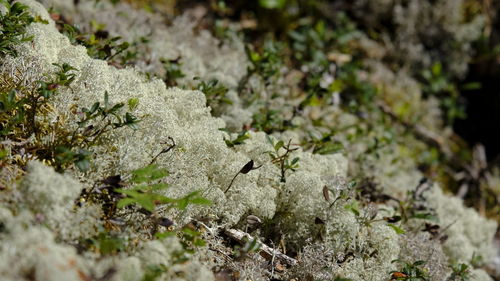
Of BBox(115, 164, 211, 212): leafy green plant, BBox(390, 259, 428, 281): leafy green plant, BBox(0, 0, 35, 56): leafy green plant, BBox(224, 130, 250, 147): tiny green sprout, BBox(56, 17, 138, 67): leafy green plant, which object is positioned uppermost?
BBox(0, 0, 35, 56): leafy green plant

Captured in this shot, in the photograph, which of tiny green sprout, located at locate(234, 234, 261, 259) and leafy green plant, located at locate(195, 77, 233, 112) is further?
leafy green plant, located at locate(195, 77, 233, 112)

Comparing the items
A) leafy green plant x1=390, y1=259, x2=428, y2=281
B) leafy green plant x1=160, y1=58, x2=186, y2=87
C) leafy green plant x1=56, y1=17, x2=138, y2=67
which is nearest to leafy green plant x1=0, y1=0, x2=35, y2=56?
leafy green plant x1=56, y1=17, x2=138, y2=67

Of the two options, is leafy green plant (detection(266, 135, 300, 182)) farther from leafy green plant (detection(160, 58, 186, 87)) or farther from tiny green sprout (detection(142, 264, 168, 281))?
tiny green sprout (detection(142, 264, 168, 281))

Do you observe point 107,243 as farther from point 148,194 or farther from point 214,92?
point 214,92

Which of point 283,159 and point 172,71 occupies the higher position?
point 172,71

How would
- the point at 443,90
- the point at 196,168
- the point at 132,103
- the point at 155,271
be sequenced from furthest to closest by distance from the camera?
the point at 443,90
the point at 196,168
the point at 132,103
the point at 155,271

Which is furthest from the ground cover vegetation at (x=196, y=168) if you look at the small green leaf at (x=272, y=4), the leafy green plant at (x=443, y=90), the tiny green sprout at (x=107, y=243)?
the leafy green plant at (x=443, y=90)

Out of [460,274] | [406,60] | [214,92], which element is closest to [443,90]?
[406,60]

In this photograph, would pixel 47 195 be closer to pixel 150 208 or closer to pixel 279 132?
pixel 150 208
